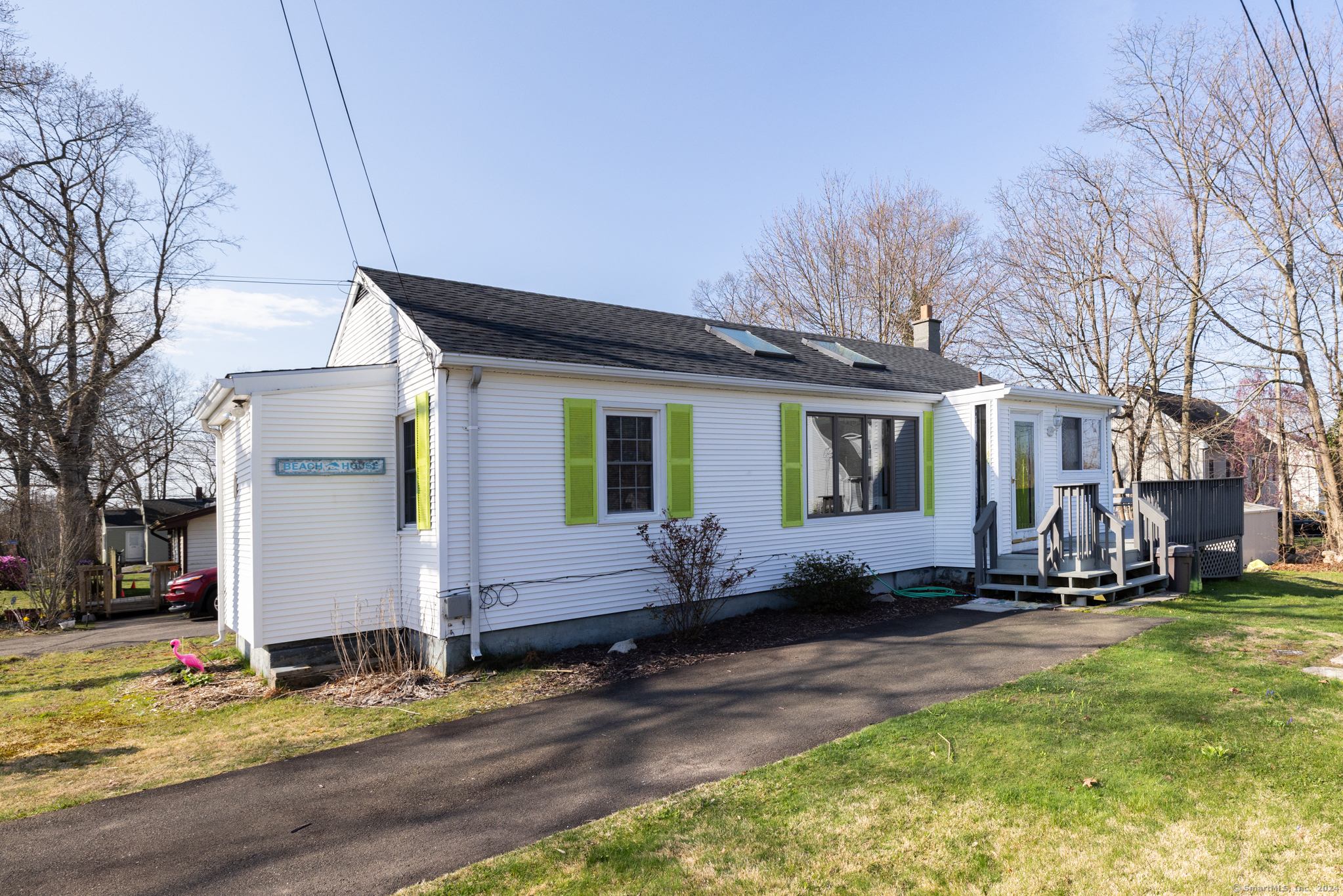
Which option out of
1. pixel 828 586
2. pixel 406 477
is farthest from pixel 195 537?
pixel 828 586

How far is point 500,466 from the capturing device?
8.18m

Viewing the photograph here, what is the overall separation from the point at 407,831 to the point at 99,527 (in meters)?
30.4

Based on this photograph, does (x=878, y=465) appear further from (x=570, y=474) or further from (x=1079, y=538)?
(x=570, y=474)

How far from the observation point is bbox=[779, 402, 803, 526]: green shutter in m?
10.6

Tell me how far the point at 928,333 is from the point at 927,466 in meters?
7.46

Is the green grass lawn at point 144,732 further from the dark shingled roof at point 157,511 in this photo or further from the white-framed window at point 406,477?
the dark shingled roof at point 157,511

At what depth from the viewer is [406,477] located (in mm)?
8984

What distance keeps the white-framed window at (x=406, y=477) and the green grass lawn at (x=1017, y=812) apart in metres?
5.66

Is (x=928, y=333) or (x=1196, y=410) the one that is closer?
(x=928, y=333)

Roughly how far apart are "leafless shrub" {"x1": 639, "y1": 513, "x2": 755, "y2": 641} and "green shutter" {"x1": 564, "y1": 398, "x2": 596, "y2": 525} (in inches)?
32.9

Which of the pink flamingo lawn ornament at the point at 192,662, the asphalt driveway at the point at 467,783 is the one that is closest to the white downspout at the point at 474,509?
the asphalt driveway at the point at 467,783

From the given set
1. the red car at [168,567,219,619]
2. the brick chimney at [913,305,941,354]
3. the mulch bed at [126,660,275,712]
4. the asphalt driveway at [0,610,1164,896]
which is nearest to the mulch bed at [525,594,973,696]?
the asphalt driveway at [0,610,1164,896]

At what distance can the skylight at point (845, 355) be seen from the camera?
13.3m

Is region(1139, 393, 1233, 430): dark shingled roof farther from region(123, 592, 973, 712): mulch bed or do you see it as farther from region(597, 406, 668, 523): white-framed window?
region(597, 406, 668, 523): white-framed window
